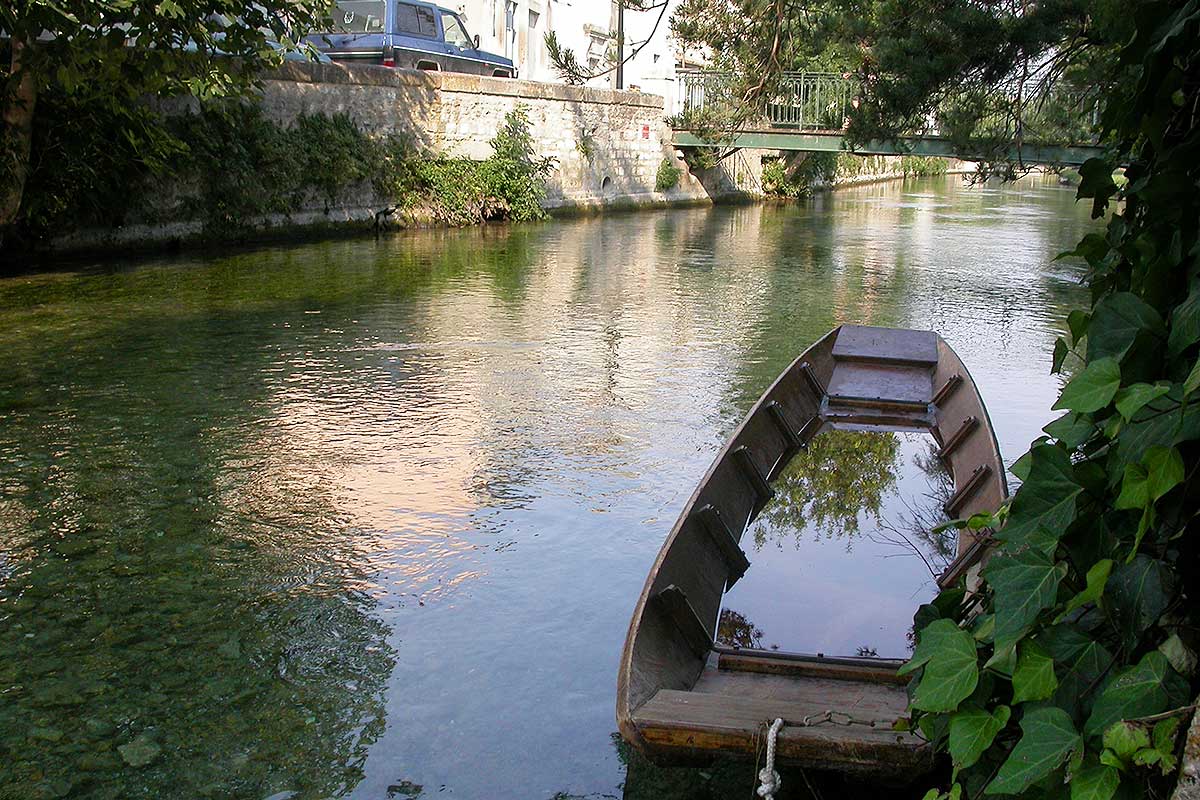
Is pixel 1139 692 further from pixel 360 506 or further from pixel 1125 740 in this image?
pixel 360 506

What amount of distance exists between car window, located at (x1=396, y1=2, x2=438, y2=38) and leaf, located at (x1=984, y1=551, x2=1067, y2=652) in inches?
724

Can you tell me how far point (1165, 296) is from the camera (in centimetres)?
187

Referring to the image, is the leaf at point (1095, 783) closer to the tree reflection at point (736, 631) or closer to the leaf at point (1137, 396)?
the leaf at point (1137, 396)

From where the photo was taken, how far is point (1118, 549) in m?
1.76

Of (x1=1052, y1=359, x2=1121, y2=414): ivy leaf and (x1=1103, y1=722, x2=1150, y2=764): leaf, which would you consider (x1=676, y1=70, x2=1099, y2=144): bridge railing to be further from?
(x1=1103, y1=722, x2=1150, y2=764): leaf

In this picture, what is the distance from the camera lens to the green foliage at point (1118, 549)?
5.33 ft

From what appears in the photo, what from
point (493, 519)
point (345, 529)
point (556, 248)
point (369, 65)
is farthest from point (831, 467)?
point (369, 65)

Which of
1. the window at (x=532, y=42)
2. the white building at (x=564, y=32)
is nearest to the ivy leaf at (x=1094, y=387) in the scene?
the white building at (x=564, y=32)

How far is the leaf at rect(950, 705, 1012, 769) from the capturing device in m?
1.82

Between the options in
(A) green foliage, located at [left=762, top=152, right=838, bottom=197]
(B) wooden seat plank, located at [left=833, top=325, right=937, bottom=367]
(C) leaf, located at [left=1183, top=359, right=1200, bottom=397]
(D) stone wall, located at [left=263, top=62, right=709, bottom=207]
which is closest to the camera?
(C) leaf, located at [left=1183, top=359, right=1200, bottom=397]

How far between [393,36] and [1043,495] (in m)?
18.3

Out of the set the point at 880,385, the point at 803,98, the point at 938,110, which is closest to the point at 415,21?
the point at 803,98

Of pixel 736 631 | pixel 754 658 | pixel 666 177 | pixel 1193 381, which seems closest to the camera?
pixel 1193 381

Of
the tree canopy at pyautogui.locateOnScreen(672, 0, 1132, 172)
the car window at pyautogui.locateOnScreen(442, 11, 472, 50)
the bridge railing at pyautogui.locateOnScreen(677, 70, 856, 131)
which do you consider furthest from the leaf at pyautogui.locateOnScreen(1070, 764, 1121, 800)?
the car window at pyautogui.locateOnScreen(442, 11, 472, 50)
